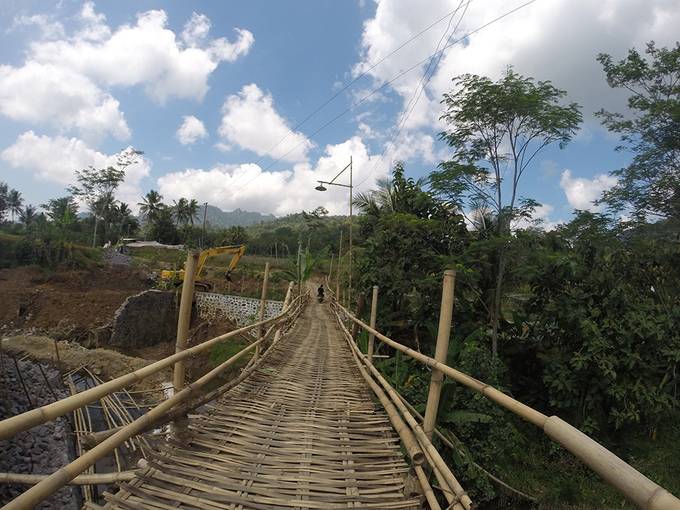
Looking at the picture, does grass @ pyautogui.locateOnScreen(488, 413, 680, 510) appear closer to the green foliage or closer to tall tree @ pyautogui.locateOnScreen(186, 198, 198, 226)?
the green foliage

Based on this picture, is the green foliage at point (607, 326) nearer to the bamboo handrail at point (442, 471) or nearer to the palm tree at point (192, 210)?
the bamboo handrail at point (442, 471)

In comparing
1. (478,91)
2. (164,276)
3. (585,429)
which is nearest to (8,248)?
(164,276)

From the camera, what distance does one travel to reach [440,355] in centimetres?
237

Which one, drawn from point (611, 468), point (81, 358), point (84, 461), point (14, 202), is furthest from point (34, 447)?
point (14, 202)

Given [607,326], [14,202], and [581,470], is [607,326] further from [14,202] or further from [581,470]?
[14,202]

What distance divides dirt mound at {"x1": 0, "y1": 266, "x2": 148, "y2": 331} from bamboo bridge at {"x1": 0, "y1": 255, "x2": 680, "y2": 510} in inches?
551

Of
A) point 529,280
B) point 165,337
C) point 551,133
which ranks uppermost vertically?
point 551,133

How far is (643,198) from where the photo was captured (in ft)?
27.0

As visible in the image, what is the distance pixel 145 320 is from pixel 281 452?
14.3 metres

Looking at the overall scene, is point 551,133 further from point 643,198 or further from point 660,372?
point 660,372

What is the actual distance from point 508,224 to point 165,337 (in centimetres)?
1390

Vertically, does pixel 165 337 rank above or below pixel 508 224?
below

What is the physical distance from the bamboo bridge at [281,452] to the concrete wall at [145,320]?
12584mm

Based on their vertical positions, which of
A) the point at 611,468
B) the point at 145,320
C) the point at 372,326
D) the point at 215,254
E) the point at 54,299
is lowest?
the point at 145,320
